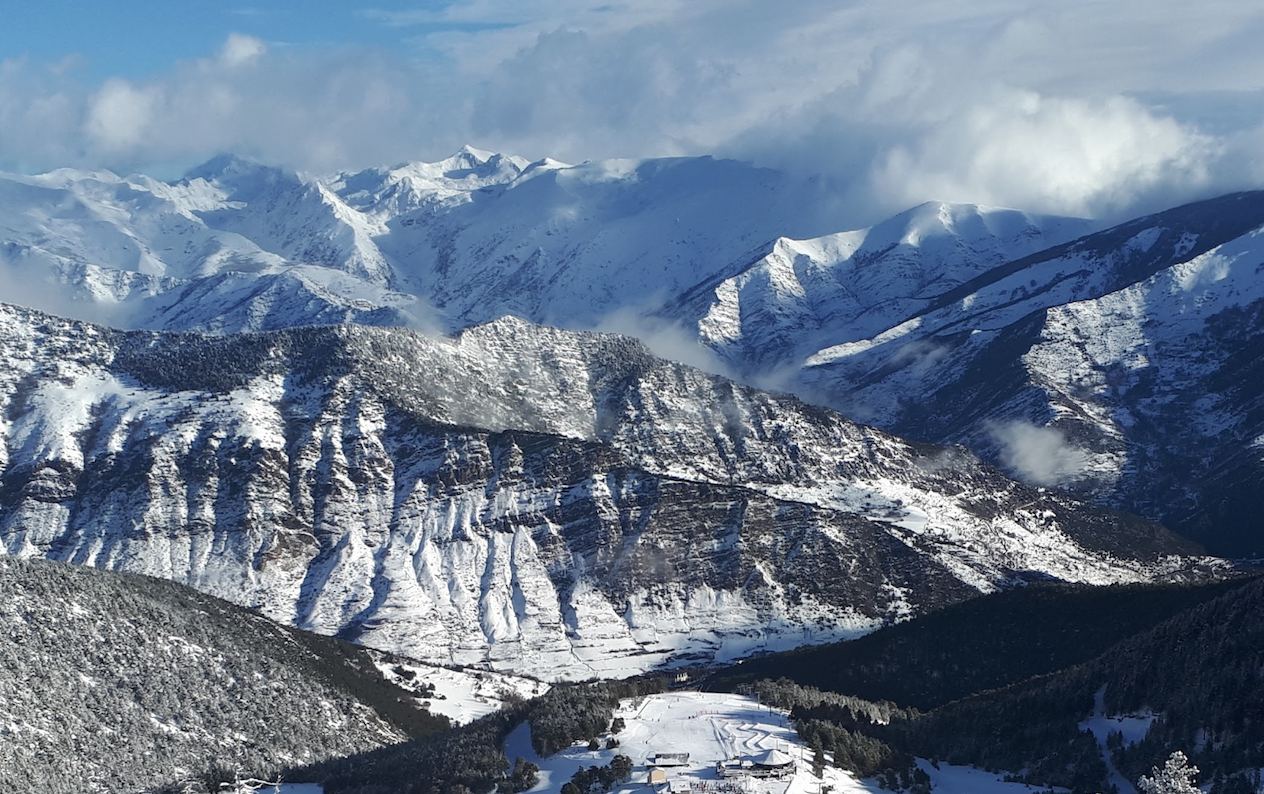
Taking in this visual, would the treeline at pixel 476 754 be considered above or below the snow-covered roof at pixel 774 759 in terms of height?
above

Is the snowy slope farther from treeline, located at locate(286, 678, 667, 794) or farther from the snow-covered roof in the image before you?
treeline, located at locate(286, 678, 667, 794)

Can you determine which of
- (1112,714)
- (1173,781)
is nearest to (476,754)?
(1112,714)

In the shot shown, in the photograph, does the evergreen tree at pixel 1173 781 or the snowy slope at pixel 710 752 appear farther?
the snowy slope at pixel 710 752

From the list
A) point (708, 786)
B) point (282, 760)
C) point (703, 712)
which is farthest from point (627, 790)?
point (282, 760)

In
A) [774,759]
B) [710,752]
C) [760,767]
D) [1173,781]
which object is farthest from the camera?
[710,752]

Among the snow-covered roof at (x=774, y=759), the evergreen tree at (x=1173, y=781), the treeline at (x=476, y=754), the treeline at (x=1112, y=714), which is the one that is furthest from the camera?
the treeline at (x=476, y=754)

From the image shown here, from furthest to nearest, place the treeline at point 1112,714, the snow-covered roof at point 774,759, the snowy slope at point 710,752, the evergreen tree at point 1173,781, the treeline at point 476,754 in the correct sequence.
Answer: the treeline at point 476,754
the treeline at point 1112,714
the snow-covered roof at point 774,759
the snowy slope at point 710,752
the evergreen tree at point 1173,781

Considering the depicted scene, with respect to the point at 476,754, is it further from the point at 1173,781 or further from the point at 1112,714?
the point at 1173,781

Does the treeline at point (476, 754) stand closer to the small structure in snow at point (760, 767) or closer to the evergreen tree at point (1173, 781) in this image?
the small structure in snow at point (760, 767)

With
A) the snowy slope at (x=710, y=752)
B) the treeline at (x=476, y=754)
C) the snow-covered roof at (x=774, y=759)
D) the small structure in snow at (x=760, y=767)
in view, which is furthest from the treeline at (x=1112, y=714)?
the treeline at (x=476, y=754)

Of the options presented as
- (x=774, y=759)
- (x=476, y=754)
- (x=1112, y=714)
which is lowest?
(x=1112, y=714)

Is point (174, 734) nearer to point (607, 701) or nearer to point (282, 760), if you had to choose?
point (282, 760)
